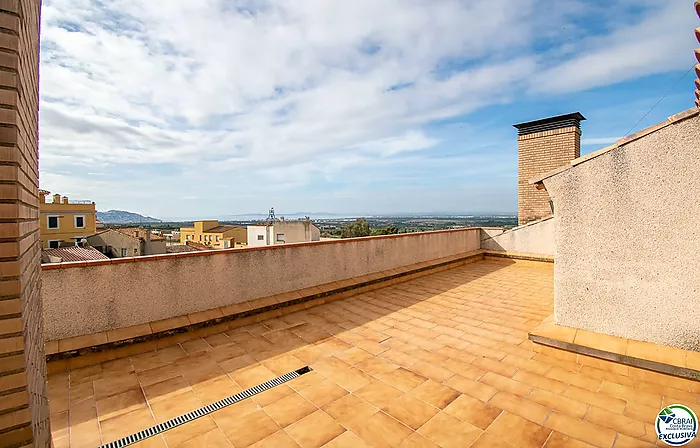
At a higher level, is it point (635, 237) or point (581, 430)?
point (635, 237)

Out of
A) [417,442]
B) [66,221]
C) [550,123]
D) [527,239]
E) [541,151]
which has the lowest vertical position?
[417,442]

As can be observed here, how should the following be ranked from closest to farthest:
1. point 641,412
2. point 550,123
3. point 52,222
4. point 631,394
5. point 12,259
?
point 12,259
point 641,412
point 631,394
point 550,123
point 52,222

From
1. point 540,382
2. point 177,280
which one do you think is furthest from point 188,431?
point 540,382

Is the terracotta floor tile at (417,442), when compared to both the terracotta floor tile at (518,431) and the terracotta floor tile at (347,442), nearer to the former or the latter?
the terracotta floor tile at (347,442)

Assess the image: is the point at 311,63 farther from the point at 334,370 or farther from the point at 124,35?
the point at 334,370

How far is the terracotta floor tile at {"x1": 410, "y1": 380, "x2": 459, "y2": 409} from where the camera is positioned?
2676 mm

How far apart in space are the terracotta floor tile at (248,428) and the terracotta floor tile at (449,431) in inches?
45.1

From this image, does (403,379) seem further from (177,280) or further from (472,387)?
(177,280)

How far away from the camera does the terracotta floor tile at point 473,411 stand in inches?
95.7

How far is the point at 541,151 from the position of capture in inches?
391

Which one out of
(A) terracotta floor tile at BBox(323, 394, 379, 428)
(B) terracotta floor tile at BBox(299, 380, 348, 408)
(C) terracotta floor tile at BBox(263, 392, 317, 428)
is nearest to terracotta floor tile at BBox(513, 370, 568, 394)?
(A) terracotta floor tile at BBox(323, 394, 379, 428)

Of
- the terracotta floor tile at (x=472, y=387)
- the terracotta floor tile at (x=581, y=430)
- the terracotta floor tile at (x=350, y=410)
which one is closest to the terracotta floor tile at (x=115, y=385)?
the terracotta floor tile at (x=350, y=410)

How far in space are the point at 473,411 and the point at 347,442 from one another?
1076 millimetres

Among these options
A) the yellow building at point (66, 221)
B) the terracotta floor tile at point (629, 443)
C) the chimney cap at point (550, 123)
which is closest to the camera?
the terracotta floor tile at point (629, 443)
